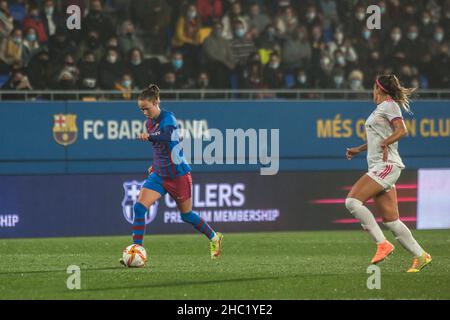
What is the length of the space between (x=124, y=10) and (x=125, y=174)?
10.4ft

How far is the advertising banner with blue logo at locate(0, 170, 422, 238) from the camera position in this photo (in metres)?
16.4

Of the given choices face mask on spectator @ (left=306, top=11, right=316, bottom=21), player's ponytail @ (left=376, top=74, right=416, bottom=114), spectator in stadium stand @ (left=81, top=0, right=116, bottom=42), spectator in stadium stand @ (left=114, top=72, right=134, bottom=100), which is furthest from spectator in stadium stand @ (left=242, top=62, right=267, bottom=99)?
player's ponytail @ (left=376, top=74, right=416, bottom=114)

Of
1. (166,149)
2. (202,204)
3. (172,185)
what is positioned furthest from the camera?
(202,204)

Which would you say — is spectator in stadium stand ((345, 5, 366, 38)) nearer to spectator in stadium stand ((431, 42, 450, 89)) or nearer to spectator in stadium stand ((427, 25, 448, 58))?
spectator in stadium stand ((427, 25, 448, 58))

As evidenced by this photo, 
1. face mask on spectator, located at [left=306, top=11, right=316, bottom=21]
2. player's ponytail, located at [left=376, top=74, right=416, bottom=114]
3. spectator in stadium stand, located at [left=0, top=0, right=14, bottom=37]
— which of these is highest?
face mask on spectator, located at [left=306, top=11, right=316, bottom=21]

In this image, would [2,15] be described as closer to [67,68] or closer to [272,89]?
[67,68]

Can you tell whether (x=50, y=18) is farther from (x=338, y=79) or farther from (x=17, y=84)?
(x=338, y=79)

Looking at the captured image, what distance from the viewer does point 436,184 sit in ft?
58.7

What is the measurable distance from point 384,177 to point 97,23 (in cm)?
813

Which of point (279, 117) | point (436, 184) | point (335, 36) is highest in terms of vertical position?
point (335, 36)

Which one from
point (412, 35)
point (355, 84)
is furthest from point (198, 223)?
point (412, 35)

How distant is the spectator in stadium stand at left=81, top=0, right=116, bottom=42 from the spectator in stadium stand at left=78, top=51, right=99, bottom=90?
496 millimetres

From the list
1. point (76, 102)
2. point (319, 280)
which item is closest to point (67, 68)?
point (76, 102)

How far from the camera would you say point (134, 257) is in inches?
447
